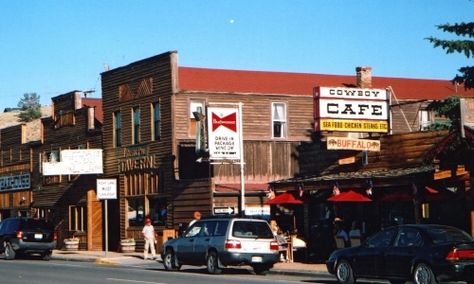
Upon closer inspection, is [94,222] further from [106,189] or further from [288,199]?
[288,199]

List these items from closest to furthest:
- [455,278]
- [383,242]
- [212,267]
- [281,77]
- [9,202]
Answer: [455,278] < [383,242] < [212,267] < [281,77] < [9,202]

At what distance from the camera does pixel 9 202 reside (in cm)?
5350

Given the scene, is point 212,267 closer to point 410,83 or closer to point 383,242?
point 383,242

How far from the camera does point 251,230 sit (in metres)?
25.8

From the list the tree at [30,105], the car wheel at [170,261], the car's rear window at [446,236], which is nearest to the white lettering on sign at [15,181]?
the car wheel at [170,261]

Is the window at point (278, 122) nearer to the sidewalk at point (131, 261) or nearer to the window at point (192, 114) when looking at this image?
the window at point (192, 114)

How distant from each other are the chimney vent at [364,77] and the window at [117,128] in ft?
38.0

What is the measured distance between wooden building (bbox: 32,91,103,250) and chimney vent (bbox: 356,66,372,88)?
12.9 m

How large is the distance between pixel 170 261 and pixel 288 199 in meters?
4.85

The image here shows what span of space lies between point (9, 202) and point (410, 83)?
24576mm

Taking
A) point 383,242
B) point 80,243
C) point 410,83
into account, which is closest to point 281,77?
point 410,83

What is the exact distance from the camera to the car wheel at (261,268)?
84.7ft

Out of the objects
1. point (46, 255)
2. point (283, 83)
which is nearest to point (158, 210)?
point (46, 255)

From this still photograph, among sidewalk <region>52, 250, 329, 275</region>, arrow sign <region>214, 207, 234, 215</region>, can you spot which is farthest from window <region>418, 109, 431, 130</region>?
sidewalk <region>52, 250, 329, 275</region>
